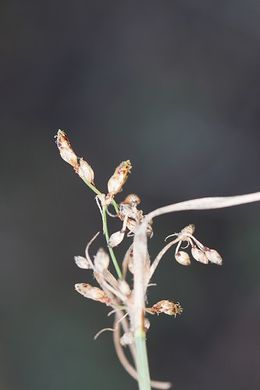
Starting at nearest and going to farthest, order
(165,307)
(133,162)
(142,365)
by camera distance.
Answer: (142,365) < (165,307) < (133,162)

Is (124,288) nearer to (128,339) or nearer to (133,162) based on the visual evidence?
(128,339)

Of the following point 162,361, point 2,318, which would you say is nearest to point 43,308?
point 2,318

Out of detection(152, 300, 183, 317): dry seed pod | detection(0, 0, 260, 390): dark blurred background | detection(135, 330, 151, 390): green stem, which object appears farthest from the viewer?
detection(0, 0, 260, 390): dark blurred background

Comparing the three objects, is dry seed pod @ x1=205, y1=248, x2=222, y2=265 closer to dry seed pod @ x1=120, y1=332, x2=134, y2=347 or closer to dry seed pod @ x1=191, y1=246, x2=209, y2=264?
dry seed pod @ x1=191, y1=246, x2=209, y2=264

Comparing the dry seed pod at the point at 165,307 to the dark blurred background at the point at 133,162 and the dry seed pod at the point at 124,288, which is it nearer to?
the dry seed pod at the point at 124,288

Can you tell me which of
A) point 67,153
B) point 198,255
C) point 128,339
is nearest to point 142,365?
point 128,339

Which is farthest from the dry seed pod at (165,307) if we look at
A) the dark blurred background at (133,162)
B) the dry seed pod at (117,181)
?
the dark blurred background at (133,162)

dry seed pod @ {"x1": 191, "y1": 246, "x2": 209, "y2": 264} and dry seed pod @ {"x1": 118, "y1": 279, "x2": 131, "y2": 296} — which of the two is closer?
dry seed pod @ {"x1": 118, "y1": 279, "x2": 131, "y2": 296}

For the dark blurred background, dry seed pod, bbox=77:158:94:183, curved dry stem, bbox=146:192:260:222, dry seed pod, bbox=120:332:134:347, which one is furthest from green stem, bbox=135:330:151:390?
the dark blurred background

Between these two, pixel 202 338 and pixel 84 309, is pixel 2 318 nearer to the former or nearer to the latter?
pixel 84 309
